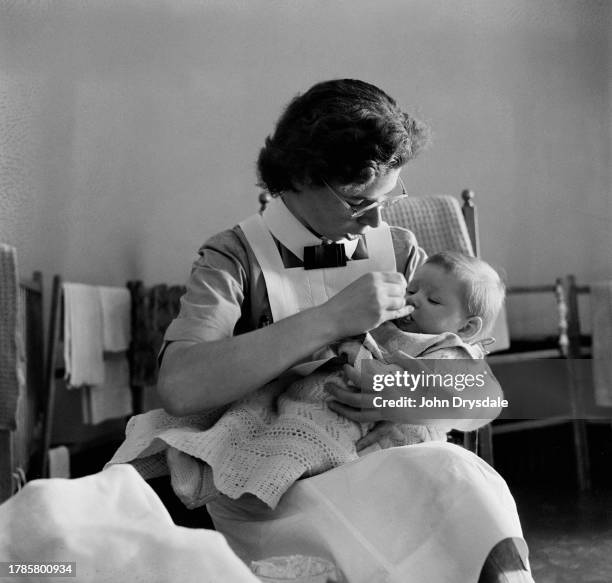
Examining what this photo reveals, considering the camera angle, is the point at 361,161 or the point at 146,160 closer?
the point at 361,161

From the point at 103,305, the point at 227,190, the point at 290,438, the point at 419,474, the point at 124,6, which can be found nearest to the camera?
the point at 419,474

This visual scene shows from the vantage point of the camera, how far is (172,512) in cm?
119

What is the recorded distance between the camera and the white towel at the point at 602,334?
2.99 metres

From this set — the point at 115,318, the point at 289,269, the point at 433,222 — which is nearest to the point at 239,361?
the point at 289,269

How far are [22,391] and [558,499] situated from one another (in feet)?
5.57

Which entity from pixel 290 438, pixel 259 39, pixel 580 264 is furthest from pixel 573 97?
pixel 290 438

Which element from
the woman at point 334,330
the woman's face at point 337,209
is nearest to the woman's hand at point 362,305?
the woman at point 334,330

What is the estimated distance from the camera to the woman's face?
1.17 metres

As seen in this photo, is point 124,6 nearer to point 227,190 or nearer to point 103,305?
point 227,190

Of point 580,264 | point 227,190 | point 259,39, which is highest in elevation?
point 259,39

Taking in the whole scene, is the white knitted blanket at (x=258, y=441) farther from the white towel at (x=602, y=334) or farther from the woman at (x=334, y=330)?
the white towel at (x=602, y=334)

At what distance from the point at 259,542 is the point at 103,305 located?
1851 mm

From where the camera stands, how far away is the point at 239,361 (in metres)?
1.05

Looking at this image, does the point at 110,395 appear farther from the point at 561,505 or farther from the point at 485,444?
the point at 561,505
